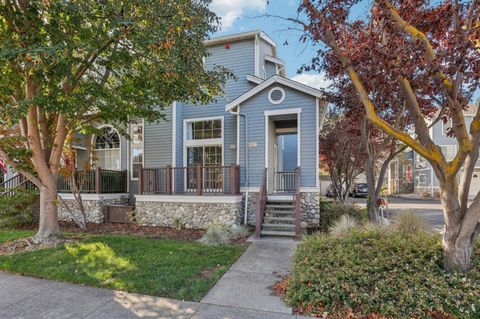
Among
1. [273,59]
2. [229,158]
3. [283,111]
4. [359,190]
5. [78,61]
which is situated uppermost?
[273,59]

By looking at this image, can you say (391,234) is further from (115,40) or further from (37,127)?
(37,127)

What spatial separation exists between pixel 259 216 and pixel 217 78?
4174 mm

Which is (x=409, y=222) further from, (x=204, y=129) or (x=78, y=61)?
(x=78, y=61)

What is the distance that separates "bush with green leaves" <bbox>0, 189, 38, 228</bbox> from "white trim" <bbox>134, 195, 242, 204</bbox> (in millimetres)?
4128

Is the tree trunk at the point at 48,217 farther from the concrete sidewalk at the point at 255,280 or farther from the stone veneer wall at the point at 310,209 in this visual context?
the stone veneer wall at the point at 310,209

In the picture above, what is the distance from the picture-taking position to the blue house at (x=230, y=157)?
29.4 ft

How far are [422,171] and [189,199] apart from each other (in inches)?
1101

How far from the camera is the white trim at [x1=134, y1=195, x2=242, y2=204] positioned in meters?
8.77

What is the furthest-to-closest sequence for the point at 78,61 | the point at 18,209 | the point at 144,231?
the point at 18,209, the point at 144,231, the point at 78,61

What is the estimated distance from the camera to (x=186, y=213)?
920cm

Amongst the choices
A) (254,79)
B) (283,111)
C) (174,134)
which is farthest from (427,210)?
(174,134)

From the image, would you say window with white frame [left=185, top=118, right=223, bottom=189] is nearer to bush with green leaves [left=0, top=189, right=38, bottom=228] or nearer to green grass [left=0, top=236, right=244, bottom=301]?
green grass [left=0, top=236, right=244, bottom=301]

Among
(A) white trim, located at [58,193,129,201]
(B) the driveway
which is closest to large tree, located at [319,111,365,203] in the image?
(B) the driveway

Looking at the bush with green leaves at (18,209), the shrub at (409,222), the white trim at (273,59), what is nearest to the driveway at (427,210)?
the shrub at (409,222)
